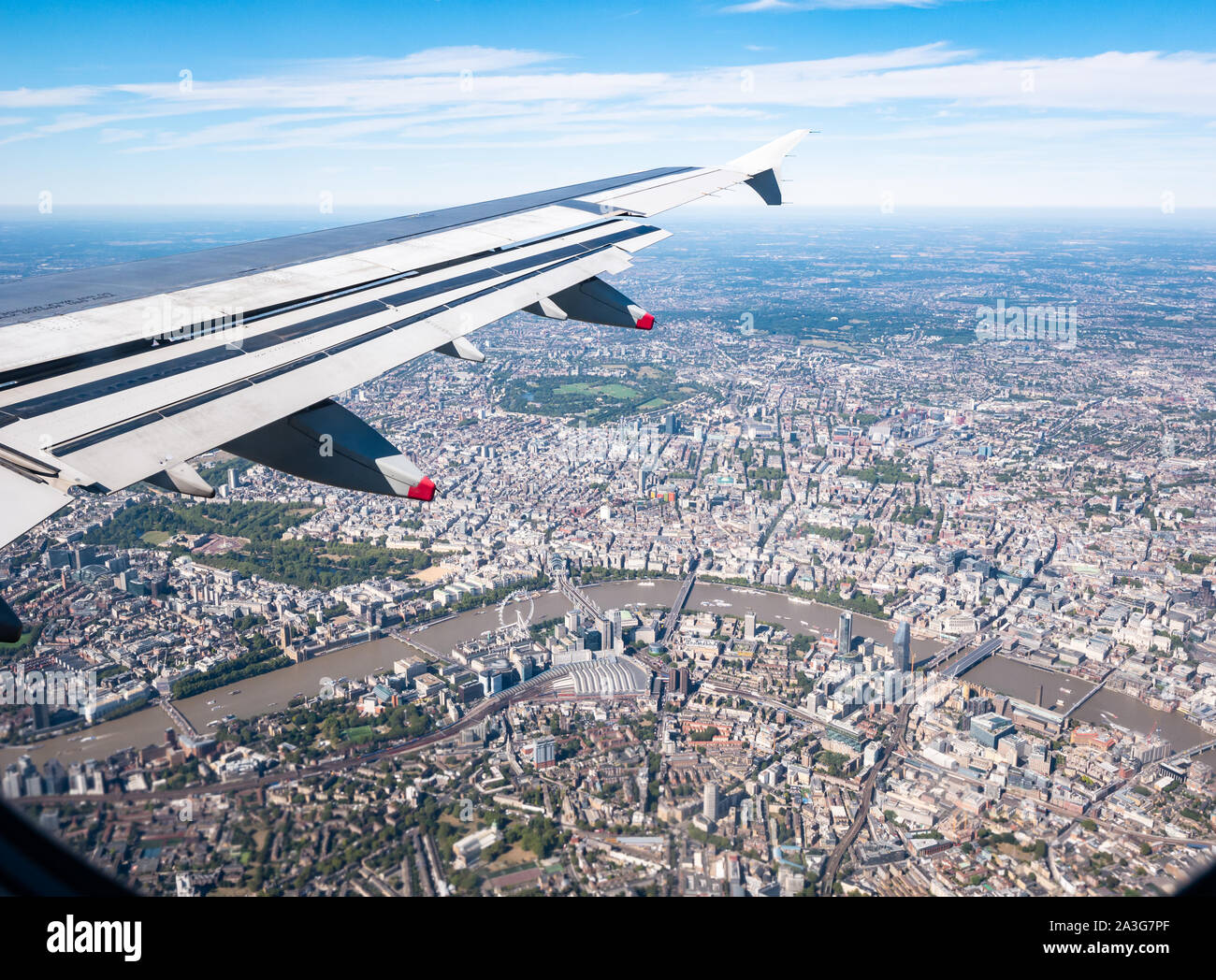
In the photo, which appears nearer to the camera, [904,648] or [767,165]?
[767,165]

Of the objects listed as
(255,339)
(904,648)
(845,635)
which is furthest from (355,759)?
(904,648)

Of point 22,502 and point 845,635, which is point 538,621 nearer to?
point 845,635

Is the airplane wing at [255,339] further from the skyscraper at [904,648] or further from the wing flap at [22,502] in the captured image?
the skyscraper at [904,648]

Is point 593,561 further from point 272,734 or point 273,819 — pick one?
point 273,819

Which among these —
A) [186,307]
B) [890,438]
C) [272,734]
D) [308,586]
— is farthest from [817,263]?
[186,307]

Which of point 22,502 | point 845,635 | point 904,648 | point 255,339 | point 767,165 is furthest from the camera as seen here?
point 845,635

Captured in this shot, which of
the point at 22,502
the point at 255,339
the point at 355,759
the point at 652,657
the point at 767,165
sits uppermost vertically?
the point at 767,165
